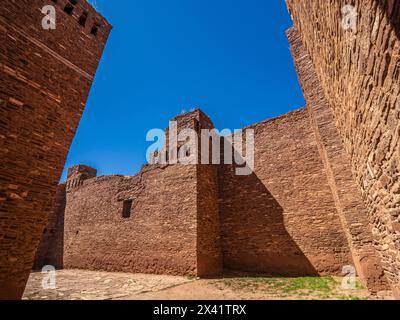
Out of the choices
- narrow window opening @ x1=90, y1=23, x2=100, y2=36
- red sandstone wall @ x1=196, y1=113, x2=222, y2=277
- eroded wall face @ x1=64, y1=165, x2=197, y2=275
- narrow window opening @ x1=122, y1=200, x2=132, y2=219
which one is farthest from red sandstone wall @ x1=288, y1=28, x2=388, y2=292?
narrow window opening @ x1=122, y1=200, x2=132, y2=219

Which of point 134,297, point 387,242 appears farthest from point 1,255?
point 387,242

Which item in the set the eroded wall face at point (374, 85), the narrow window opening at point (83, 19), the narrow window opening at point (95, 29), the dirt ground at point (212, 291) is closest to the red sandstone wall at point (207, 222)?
the dirt ground at point (212, 291)

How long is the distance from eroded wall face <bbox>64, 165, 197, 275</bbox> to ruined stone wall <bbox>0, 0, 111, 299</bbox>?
5.21 m

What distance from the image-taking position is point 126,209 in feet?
39.3

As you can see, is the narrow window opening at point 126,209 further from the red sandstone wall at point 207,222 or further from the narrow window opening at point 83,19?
the narrow window opening at point 83,19

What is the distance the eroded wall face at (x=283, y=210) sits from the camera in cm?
855

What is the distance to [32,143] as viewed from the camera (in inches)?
202

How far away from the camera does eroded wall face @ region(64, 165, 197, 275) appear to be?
9.34 metres

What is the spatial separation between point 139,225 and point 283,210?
→ 21.5 ft

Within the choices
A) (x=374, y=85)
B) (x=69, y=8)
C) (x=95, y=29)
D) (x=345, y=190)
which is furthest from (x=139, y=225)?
(x=374, y=85)

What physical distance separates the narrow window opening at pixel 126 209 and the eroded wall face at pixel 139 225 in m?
0.14

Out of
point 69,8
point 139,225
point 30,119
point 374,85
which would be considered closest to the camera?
point 374,85

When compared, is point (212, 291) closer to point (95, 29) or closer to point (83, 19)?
point (95, 29)

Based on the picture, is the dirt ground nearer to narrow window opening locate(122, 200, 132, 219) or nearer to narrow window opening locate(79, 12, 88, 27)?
narrow window opening locate(122, 200, 132, 219)
